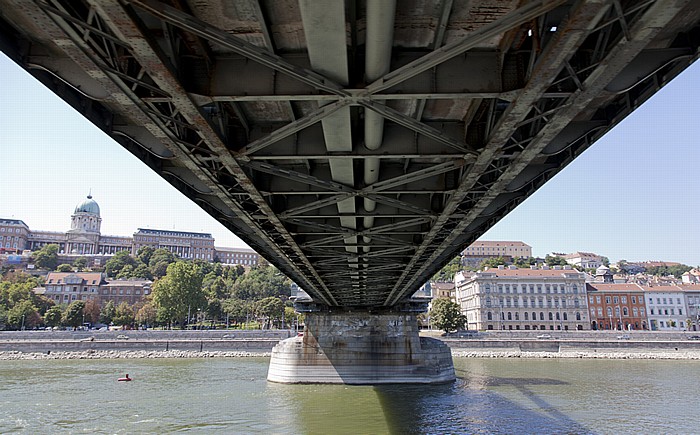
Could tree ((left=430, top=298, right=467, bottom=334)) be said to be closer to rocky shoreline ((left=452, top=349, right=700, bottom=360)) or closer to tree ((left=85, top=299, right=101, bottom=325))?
rocky shoreline ((left=452, top=349, right=700, bottom=360))

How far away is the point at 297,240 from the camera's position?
1520cm

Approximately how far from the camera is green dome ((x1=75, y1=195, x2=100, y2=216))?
184125mm

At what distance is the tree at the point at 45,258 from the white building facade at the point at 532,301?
5425 inches

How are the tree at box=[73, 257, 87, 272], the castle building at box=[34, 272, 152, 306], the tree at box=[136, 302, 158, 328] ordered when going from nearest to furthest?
the tree at box=[136, 302, 158, 328], the castle building at box=[34, 272, 152, 306], the tree at box=[73, 257, 87, 272]

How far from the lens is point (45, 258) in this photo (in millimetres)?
160500

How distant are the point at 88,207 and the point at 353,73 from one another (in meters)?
203

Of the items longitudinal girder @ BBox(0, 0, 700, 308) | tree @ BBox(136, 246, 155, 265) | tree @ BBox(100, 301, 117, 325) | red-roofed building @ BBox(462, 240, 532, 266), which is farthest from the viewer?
red-roofed building @ BBox(462, 240, 532, 266)

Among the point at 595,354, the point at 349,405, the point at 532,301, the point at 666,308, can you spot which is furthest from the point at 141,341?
the point at 666,308

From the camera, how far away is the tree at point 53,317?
84625 millimetres

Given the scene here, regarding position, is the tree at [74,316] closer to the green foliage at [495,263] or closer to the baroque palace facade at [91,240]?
the baroque palace facade at [91,240]

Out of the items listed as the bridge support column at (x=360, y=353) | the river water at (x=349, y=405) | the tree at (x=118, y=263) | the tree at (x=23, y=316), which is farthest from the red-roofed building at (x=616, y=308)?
the tree at (x=118, y=263)

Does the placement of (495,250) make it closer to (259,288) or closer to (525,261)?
(525,261)

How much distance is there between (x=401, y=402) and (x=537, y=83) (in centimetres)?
2559

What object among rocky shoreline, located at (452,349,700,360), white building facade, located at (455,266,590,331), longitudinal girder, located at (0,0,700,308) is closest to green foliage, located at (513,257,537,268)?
white building facade, located at (455,266,590,331)
